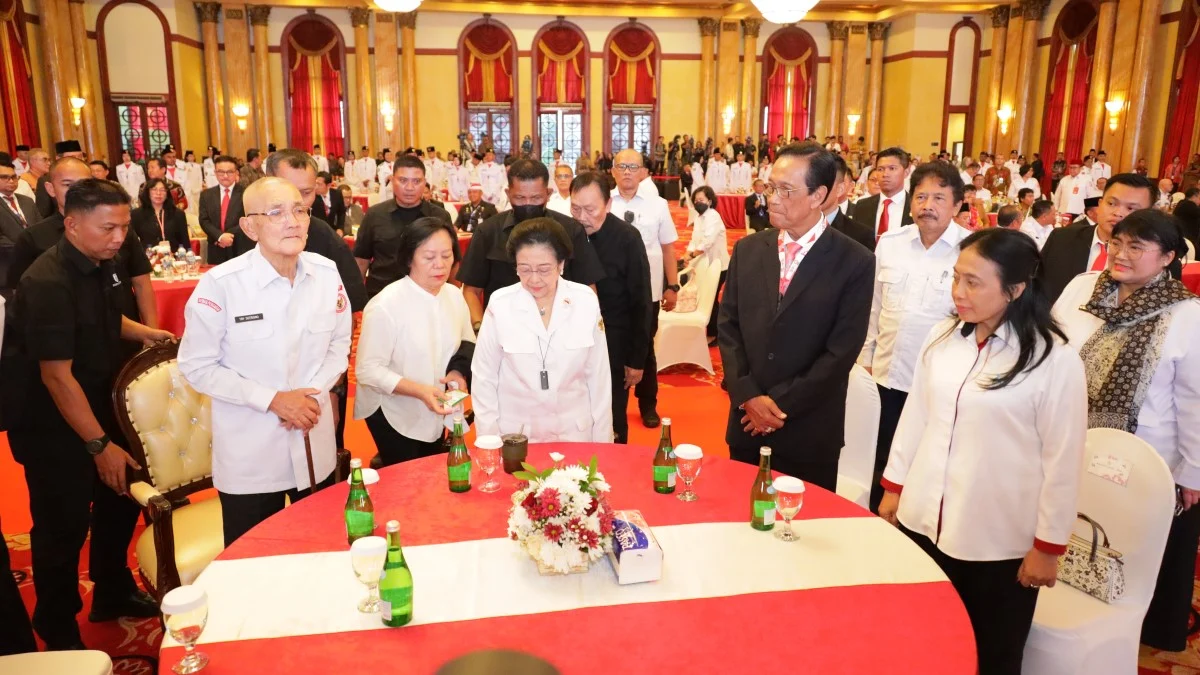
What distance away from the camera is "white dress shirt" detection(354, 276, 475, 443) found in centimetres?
305

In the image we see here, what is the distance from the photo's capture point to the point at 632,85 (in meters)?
21.6

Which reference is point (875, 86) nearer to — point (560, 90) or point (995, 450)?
point (560, 90)

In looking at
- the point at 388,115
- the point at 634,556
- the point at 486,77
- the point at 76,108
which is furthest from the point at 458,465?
the point at 486,77

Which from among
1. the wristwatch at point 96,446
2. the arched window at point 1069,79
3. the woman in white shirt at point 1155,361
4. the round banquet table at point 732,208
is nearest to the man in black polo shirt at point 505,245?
the wristwatch at point 96,446

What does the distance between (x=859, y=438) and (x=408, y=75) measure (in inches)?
759

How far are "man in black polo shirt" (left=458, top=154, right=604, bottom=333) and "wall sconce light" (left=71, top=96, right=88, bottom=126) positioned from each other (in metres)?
15.5

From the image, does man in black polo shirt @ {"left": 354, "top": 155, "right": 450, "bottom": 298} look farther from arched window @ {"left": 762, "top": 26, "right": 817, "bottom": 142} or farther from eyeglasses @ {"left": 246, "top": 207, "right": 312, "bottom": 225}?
arched window @ {"left": 762, "top": 26, "right": 817, "bottom": 142}

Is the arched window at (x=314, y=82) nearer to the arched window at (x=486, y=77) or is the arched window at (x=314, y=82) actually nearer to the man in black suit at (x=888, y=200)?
the arched window at (x=486, y=77)

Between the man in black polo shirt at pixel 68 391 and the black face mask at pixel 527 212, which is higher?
the black face mask at pixel 527 212

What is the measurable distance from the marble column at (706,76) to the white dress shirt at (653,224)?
658 inches

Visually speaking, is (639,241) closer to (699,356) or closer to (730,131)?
(699,356)

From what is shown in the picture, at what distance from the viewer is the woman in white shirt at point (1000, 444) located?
206cm

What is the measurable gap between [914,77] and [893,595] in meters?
21.6

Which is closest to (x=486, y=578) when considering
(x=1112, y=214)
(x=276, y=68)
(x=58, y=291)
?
(x=58, y=291)
